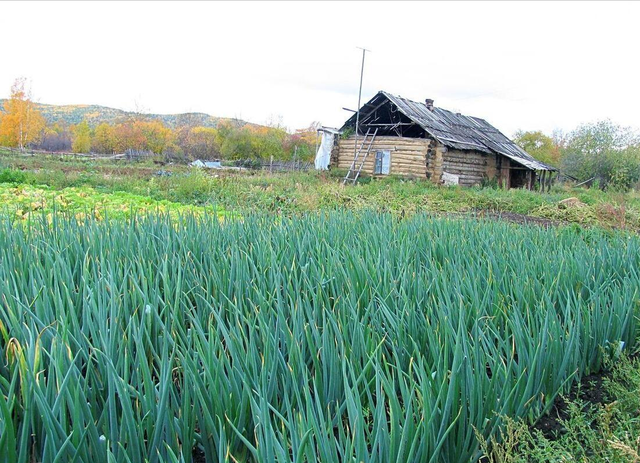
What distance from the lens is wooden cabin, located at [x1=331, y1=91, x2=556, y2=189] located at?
67.6 ft

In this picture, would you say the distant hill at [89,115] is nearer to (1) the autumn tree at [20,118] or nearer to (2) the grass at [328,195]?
(1) the autumn tree at [20,118]

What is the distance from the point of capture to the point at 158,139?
4812 centimetres

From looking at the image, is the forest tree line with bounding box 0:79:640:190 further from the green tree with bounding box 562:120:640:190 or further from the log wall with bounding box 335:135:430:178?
the log wall with bounding box 335:135:430:178

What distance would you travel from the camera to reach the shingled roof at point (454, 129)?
20484 millimetres

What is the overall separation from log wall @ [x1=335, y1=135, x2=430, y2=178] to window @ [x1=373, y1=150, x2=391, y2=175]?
157 mm

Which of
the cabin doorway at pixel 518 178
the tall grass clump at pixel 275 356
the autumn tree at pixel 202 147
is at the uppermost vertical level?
the autumn tree at pixel 202 147

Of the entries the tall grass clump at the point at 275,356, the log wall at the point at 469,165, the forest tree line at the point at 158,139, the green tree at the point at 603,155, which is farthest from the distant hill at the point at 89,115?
the tall grass clump at the point at 275,356

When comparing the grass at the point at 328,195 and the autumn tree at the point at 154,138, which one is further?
the autumn tree at the point at 154,138

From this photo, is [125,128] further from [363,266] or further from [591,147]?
[363,266]

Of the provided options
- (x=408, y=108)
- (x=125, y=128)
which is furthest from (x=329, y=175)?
(x=125, y=128)

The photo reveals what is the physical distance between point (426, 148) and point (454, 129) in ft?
9.73

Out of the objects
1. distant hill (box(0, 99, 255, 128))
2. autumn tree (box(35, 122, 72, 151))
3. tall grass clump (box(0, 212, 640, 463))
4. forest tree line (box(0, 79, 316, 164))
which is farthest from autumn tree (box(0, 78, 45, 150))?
tall grass clump (box(0, 212, 640, 463))

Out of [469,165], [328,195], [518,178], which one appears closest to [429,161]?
[469,165]

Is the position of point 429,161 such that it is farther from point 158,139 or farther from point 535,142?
point 158,139
